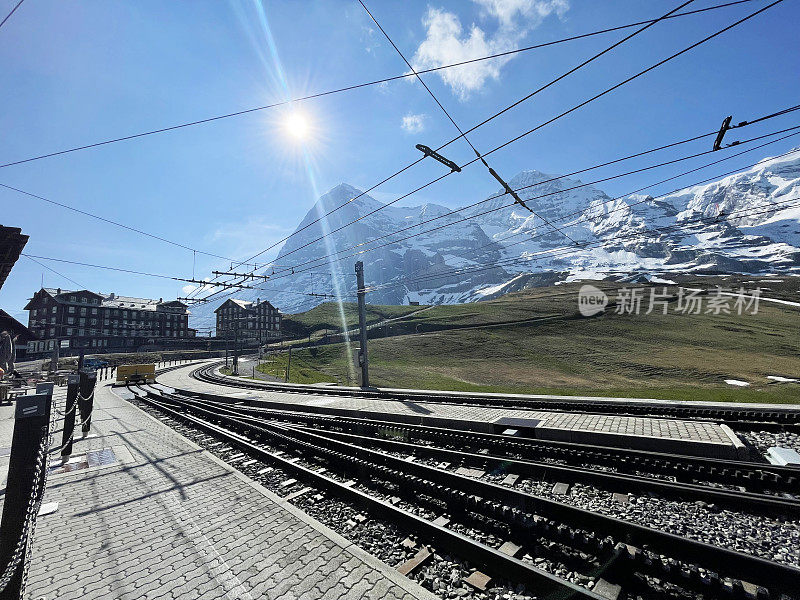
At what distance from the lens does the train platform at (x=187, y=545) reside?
13.8 feet

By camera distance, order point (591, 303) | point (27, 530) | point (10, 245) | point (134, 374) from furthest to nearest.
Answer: point (591, 303)
point (134, 374)
point (10, 245)
point (27, 530)

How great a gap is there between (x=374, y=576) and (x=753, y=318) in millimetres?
109900

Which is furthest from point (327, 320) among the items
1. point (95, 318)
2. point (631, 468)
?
point (631, 468)

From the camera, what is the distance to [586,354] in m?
51.7

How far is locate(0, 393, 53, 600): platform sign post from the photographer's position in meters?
3.54

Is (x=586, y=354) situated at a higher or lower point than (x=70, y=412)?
lower

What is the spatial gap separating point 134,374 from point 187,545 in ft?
129

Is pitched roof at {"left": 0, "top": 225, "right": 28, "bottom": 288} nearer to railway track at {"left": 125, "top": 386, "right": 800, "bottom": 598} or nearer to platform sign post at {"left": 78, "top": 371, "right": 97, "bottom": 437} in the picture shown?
platform sign post at {"left": 78, "top": 371, "right": 97, "bottom": 437}

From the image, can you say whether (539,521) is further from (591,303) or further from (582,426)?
(591,303)

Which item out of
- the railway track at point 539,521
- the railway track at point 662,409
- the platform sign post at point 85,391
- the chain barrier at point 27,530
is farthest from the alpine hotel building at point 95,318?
the chain barrier at point 27,530

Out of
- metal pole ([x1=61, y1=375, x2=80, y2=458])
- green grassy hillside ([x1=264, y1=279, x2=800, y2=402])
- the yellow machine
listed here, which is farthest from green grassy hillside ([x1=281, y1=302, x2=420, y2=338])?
metal pole ([x1=61, y1=375, x2=80, y2=458])

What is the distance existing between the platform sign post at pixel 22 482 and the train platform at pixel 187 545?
1.10 m

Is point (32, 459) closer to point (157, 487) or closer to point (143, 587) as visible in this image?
point (143, 587)

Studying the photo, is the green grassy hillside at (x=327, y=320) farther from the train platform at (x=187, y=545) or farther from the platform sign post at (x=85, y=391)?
the train platform at (x=187, y=545)
